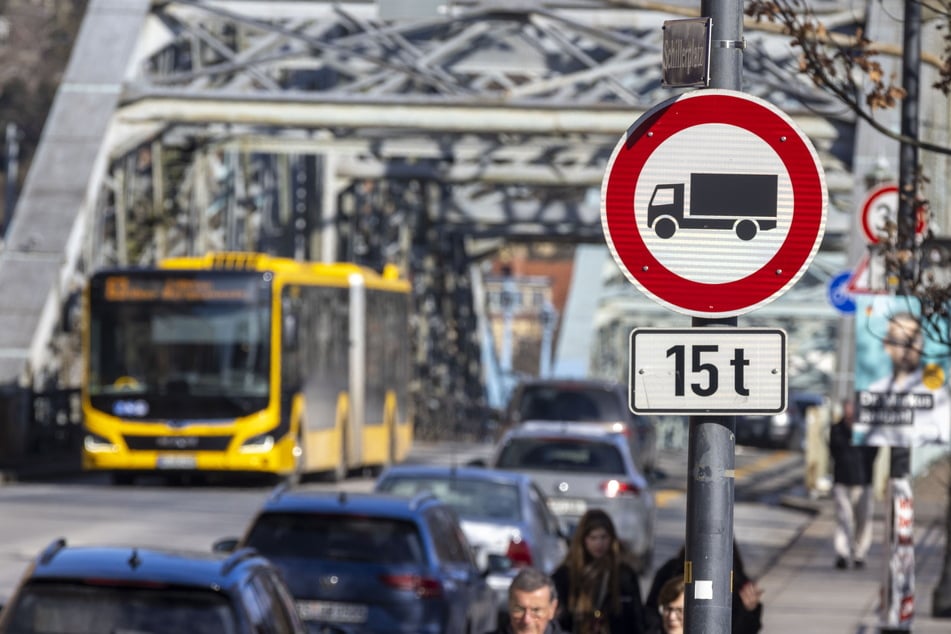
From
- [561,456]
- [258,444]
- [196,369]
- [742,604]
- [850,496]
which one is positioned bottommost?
[258,444]

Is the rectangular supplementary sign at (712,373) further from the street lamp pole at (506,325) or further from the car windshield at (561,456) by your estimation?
the street lamp pole at (506,325)

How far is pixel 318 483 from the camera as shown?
3184 centimetres

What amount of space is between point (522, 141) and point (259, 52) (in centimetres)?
1154

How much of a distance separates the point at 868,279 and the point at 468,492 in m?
3.34

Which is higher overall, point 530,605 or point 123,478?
point 530,605

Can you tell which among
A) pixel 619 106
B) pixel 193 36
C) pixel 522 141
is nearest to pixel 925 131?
pixel 619 106

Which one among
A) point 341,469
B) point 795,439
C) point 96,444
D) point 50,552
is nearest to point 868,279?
point 50,552

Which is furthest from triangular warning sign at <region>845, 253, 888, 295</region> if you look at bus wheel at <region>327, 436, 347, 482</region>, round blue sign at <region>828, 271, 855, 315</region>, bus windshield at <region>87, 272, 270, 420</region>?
bus wheel at <region>327, 436, 347, 482</region>

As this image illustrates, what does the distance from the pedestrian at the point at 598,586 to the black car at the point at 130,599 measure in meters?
2.18

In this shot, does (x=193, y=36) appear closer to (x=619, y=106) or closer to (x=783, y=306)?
(x=619, y=106)

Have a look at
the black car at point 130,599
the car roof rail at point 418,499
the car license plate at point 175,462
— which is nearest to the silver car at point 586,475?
the car roof rail at point 418,499

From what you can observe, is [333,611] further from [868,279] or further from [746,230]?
[746,230]

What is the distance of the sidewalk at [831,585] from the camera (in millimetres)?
16328

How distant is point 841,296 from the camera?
20031mm
